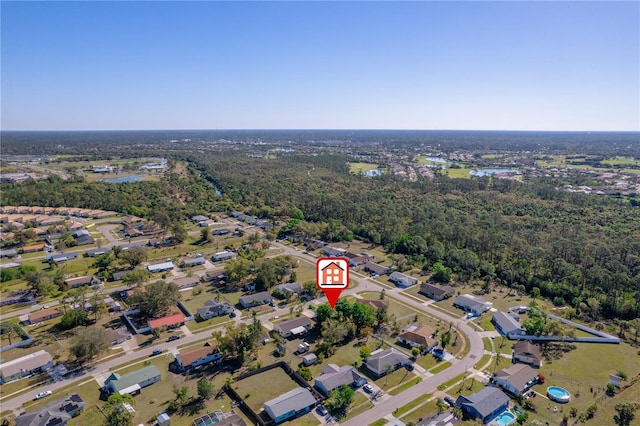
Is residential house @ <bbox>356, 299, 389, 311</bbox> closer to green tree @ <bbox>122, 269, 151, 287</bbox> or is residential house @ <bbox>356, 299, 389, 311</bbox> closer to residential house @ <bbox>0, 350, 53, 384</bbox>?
green tree @ <bbox>122, 269, 151, 287</bbox>

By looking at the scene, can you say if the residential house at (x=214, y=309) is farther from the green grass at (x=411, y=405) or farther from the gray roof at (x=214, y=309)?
the green grass at (x=411, y=405)

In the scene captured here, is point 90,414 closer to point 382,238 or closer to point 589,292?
point 382,238

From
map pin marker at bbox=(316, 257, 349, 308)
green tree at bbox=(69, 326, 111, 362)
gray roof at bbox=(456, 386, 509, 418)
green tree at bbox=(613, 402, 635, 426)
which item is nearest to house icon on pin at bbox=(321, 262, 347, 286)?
map pin marker at bbox=(316, 257, 349, 308)

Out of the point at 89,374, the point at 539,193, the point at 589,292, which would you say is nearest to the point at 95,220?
the point at 89,374

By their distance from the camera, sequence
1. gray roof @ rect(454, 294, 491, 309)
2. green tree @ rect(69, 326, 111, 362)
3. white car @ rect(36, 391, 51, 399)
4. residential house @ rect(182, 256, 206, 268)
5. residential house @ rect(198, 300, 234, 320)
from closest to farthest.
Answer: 1. white car @ rect(36, 391, 51, 399)
2. green tree @ rect(69, 326, 111, 362)
3. residential house @ rect(198, 300, 234, 320)
4. gray roof @ rect(454, 294, 491, 309)
5. residential house @ rect(182, 256, 206, 268)

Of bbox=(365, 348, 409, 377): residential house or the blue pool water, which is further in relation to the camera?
bbox=(365, 348, 409, 377): residential house

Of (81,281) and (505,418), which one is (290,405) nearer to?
(505,418)

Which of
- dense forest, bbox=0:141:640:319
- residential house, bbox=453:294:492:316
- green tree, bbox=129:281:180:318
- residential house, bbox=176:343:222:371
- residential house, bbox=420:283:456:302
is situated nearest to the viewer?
residential house, bbox=176:343:222:371
